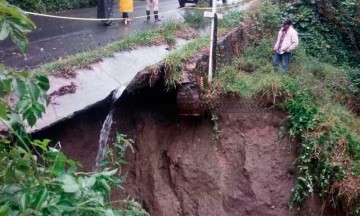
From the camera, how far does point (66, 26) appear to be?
1313 cm

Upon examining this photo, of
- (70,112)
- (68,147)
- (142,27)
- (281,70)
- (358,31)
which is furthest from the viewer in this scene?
(358,31)

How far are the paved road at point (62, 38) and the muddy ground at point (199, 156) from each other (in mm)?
1845

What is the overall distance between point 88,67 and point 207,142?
2561mm

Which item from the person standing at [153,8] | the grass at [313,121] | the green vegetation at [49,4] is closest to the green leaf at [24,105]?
the grass at [313,121]

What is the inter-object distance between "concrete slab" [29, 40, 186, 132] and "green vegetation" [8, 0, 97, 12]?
609 centimetres

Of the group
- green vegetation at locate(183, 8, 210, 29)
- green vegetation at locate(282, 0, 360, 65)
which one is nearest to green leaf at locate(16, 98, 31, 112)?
green vegetation at locate(183, 8, 210, 29)

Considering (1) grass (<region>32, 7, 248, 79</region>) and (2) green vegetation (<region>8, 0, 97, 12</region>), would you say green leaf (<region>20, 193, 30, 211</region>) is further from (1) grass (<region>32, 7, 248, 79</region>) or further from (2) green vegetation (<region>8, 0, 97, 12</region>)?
(2) green vegetation (<region>8, 0, 97, 12</region>)

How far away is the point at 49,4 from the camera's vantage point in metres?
16.5

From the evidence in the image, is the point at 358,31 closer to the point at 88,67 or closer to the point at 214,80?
the point at 214,80

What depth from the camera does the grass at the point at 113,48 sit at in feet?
27.8

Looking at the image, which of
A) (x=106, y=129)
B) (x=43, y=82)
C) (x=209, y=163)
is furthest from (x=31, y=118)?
(x=209, y=163)

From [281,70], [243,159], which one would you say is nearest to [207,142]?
[243,159]

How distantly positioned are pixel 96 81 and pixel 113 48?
1.52 meters

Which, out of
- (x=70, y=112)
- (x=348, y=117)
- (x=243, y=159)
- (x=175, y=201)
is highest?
(x=70, y=112)
